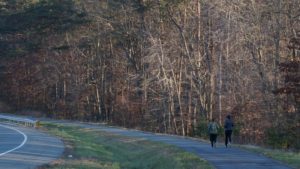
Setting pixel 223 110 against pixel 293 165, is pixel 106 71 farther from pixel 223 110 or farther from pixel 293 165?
pixel 293 165

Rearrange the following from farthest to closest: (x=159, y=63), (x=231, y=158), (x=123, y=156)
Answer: (x=159, y=63)
(x=123, y=156)
(x=231, y=158)

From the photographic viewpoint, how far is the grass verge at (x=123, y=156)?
23.8 metres

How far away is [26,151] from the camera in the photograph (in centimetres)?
2803

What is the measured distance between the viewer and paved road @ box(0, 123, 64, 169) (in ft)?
76.4

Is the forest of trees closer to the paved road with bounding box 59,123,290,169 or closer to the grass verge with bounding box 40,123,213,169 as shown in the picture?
the paved road with bounding box 59,123,290,169

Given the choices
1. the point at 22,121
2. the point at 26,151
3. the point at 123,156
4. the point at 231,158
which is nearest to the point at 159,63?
the point at 22,121

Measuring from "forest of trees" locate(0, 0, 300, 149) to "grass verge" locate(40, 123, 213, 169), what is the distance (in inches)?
311

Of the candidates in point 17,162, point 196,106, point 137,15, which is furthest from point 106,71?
point 17,162

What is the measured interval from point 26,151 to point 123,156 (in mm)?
5751

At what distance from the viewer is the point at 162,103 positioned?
2106 inches

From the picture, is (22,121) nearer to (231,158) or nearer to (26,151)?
(26,151)

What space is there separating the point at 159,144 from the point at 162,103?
20.3m

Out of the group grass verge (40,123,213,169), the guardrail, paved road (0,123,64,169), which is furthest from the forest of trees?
paved road (0,123,64,169)

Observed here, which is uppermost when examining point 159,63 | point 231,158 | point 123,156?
point 159,63
